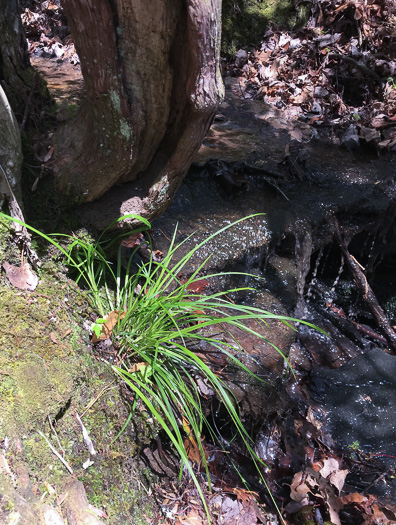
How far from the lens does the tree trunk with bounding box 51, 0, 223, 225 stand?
1.91 m

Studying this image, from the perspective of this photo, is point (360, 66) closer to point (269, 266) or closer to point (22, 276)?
point (269, 266)

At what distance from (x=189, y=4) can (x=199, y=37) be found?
132mm

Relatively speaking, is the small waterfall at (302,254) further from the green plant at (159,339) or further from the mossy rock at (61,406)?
the mossy rock at (61,406)

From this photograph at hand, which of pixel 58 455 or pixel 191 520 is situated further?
pixel 191 520

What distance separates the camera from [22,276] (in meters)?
2.16

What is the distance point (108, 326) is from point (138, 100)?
1.17m

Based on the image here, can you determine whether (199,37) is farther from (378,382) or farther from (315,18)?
(315,18)

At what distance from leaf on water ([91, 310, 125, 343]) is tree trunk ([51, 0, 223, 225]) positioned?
0.61m

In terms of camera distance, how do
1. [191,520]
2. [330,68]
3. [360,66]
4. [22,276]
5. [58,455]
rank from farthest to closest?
[330,68] < [360,66] < [22,276] < [191,520] < [58,455]

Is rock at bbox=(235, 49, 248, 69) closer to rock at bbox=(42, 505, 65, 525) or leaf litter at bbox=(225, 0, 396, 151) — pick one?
leaf litter at bbox=(225, 0, 396, 151)

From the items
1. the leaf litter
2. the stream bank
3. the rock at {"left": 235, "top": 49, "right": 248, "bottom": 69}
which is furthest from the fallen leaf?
the rock at {"left": 235, "top": 49, "right": 248, "bottom": 69}

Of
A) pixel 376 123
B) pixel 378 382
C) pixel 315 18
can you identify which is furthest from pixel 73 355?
pixel 315 18

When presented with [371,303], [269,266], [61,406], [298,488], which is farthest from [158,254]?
[371,303]

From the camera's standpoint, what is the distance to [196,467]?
7.64 ft
